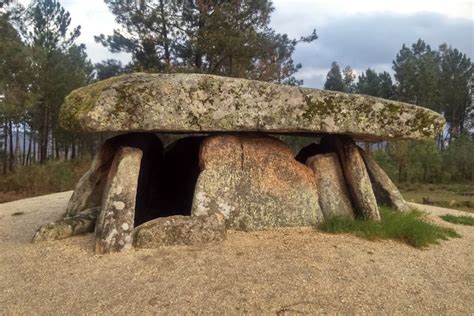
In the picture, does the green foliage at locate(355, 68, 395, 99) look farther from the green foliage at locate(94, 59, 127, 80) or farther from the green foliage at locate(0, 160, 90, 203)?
the green foliage at locate(0, 160, 90, 203)

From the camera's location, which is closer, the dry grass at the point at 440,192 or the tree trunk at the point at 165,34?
the dry grass at the point at 440,192

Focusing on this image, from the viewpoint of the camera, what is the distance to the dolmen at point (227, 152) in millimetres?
6531

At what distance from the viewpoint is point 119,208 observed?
256 inches

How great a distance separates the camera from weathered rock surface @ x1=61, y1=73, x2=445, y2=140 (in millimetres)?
6613

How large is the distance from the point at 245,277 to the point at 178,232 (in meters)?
1.47

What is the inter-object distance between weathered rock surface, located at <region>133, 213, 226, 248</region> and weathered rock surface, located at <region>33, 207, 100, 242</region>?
1.39 m

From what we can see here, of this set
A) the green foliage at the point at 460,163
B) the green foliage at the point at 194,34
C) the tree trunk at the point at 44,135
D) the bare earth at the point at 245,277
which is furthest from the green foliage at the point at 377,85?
the bare earth at the point at 245,277

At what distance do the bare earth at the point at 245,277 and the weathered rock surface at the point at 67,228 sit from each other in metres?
0.24

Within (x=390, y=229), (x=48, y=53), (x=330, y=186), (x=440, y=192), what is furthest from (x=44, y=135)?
(x=390, y=229)

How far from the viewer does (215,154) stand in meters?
7.55

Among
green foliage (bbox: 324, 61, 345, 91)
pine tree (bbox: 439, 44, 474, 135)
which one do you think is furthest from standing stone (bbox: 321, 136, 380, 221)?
green foliage (bbox: 324, 61, 345, 91)

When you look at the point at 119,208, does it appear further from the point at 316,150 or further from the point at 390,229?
the point at 316,150

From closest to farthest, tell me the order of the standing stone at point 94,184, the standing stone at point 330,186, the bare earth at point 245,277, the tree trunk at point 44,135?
the bare earth at point 245,277 → the standing stone at point 330,186 → the standing stone at point 94,184 → the tree trunk at point 44,135

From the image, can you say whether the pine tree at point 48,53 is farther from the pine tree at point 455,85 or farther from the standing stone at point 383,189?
the pine tree at point 455,85
